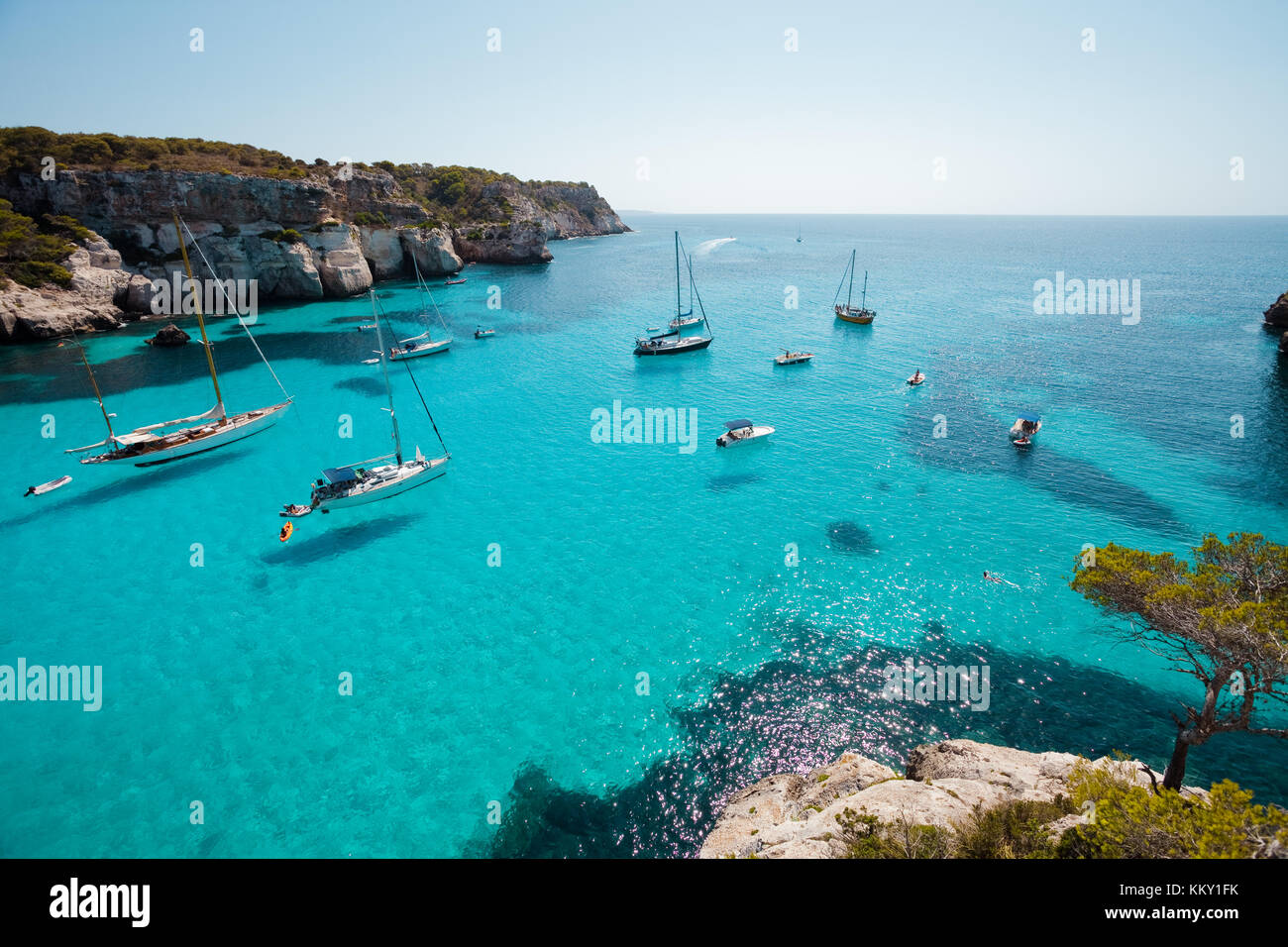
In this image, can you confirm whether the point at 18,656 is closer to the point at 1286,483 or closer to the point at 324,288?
the point at 1286,483

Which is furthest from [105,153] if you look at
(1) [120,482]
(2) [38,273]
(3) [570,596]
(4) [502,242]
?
(3) [570,596]

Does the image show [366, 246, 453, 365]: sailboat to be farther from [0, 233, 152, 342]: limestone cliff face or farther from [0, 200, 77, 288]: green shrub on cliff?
[0, 200, 77, 288]: green shrub on cliff

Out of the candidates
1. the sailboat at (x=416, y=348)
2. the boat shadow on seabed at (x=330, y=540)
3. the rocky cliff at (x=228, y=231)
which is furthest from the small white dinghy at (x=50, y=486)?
the rocky cliff at (x=228, y=231)

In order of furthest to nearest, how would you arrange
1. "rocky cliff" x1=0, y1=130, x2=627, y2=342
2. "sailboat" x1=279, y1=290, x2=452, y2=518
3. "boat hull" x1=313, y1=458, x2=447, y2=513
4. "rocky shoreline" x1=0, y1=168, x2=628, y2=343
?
"rocky cliff" x1=0, y1=130, x2=627, y2=342, "rocky shoreline" x1=0, y1=168, x2=628, y2=343, "boat hull" x1=313, y1=458, x2=447, y2=513, "sailboat" x1=279, y1=290, x2=452, y2=518

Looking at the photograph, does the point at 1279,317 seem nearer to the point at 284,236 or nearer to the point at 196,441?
the point at 196,441

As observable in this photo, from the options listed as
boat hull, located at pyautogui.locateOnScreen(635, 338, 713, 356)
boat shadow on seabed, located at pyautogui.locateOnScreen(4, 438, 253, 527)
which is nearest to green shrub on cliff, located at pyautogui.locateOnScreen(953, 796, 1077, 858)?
boat shadow on seabed, located at pyautogui.locateOnScreen(4, 438, 253, 527)
